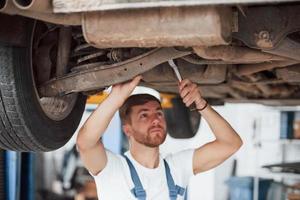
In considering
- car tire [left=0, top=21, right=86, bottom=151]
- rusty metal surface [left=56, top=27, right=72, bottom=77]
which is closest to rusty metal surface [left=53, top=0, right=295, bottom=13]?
car tire [left=0, top=21, right=86, bottom=151]

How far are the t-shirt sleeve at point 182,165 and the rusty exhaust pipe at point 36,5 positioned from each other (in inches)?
42.1

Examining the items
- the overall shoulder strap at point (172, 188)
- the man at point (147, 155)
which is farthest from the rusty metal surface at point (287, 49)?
Answer: the overall shoulder strap at point (172, 188)

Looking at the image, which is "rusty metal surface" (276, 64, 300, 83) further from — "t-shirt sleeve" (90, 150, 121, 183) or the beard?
"t-shirt sleeve" (90, 150, 121, 183)

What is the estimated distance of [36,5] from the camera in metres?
1.31

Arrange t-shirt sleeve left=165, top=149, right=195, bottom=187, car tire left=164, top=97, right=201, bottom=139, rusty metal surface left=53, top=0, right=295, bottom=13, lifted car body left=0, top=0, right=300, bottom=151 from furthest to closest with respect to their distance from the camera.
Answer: car tire left=164, top=97, right=201, bottom=139, t-shirt sleeve left=165, top=149, right=195, bottom=187, lifted car body left=0, top=0, right=300, bottom=151, rusty metal surface left=53, top=0, right=295, bottom=13

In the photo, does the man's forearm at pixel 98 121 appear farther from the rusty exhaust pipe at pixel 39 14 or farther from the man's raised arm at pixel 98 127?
the rusty exhaust pipe at pixel 39 14

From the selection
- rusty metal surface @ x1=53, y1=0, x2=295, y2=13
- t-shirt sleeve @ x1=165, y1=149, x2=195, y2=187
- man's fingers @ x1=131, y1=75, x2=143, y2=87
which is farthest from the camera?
t-shirt sleeve @ x1=165, y1=149, x2=195, y2=187

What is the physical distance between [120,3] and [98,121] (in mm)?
748

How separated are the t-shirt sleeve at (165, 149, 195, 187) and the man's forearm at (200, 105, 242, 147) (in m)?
0.16

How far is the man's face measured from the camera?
7.04 ft

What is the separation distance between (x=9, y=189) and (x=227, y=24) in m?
3.75

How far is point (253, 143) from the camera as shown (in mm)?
6309

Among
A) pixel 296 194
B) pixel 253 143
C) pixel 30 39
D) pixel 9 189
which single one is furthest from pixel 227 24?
pixel 253 143

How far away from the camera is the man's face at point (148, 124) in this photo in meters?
2.15
